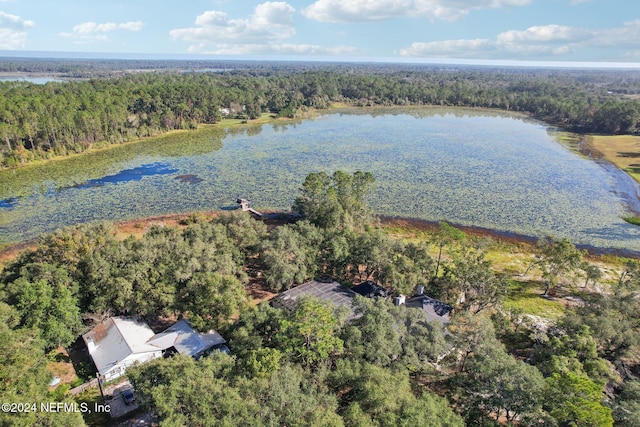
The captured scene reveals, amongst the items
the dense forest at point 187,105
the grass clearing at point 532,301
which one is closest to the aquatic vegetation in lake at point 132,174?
the dense forest at point 187,105

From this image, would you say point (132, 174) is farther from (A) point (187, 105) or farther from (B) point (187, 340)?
(B) point (187, 340)

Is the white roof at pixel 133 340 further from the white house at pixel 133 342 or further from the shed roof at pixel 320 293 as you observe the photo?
the shed roof at pixel 320 293

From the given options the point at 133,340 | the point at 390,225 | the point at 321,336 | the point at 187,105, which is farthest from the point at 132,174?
the point at 321,336

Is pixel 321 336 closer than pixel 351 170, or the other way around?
pixel 321 336

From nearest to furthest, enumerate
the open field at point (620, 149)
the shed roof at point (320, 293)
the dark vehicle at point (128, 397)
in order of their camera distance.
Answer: the dark vehicle at point (128, 397) < the shed roof at point (320, 293) < the open field at point (620, 149)

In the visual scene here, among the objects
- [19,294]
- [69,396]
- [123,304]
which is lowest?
[69,396]

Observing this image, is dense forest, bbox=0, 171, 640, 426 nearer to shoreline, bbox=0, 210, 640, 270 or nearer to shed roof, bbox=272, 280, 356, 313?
shed roof, bbox=272, 280, 356, 313

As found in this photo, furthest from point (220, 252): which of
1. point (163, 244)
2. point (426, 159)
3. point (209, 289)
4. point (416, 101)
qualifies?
Answer: point (416, 101)

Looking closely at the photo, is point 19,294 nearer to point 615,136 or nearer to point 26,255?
point 26,255
